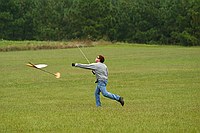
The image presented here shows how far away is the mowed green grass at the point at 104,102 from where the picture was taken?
12.7m

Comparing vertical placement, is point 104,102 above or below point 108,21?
above

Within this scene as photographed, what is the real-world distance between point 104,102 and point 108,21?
8608cm

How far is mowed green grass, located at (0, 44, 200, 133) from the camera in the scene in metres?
12.7

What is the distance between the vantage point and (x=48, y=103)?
20.0 m

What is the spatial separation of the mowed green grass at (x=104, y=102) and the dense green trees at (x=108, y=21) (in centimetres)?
6140

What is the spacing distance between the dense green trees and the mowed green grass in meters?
61.4

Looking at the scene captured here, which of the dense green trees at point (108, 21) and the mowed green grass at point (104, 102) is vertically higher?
the mowed green grass at point (104, 102)

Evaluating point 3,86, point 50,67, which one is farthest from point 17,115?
point 50,67

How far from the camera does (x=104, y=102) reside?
2025cm

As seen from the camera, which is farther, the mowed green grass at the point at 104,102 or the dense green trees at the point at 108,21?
the dense green trees at the point at 108,21

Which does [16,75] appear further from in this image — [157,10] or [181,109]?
[157,10]

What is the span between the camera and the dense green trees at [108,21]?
332ft

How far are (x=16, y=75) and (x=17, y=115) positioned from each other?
21199 millimetres

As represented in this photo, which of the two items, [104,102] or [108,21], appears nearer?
[104,102]
